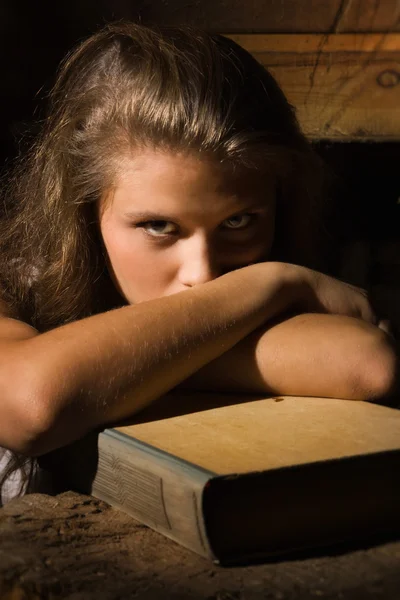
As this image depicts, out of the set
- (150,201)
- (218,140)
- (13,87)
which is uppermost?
(13,87)

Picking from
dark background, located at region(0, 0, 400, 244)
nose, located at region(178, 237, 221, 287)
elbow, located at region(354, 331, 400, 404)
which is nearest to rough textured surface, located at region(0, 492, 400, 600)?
elbow, located at region(354, 331, 400, 404)

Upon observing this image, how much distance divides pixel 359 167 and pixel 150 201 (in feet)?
3.92

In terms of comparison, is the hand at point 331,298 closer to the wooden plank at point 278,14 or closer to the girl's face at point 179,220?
the girl's face at point 179,220

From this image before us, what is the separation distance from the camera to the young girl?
1298 millimetres

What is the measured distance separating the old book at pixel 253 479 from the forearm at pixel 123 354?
2.1 inches

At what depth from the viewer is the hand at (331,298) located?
1.59 meters

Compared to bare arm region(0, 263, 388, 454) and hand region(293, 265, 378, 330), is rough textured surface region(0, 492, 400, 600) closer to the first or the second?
bare arm region(0, 263, 388, 454)

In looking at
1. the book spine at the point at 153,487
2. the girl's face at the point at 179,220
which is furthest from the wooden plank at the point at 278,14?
the book spine at the point at 153,487

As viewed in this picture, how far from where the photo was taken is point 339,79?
232cm

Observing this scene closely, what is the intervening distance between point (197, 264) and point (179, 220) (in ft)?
0.26

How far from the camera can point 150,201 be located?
5.16 ft

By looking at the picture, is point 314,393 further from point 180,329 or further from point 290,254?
point 290,254

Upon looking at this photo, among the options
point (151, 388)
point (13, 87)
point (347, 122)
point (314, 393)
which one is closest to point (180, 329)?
point (151, 388)

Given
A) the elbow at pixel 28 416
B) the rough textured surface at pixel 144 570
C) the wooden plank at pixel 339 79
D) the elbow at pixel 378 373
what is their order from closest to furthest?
1. the rough textured surface at pixel 144 570
2. the elbow at pixel 28 416
3. the elbow at pixel 378 373
4. the wooden plank at pixel 339 79
